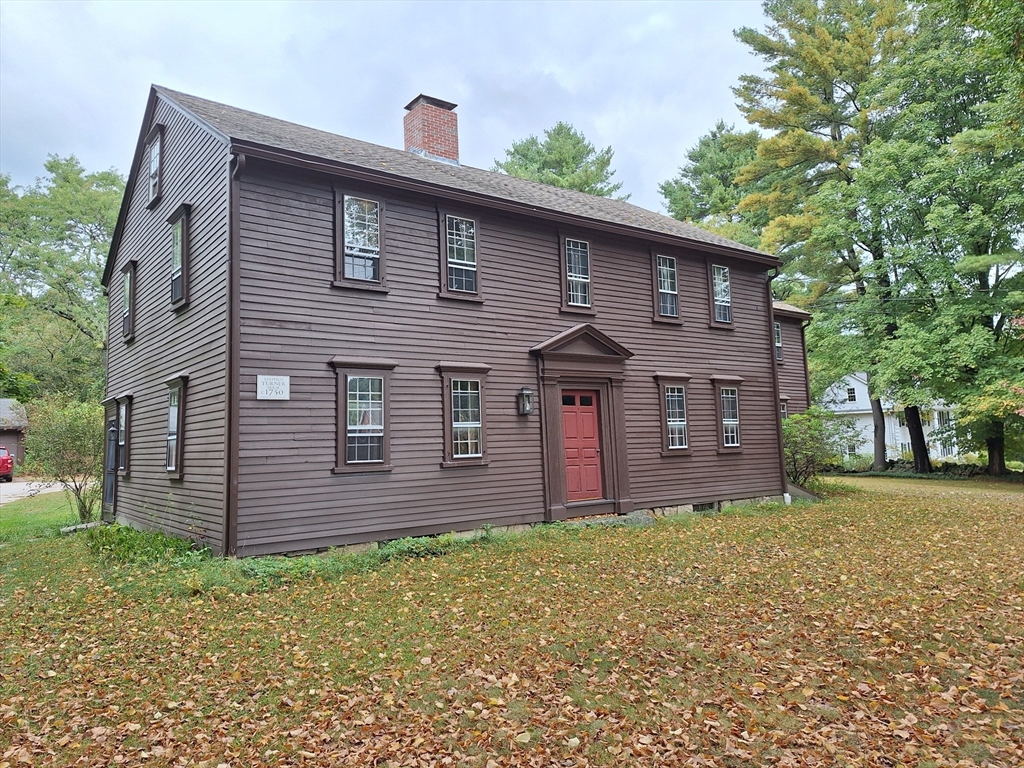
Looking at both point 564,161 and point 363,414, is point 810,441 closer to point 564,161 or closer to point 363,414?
point 363,414

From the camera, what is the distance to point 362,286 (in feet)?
31.6

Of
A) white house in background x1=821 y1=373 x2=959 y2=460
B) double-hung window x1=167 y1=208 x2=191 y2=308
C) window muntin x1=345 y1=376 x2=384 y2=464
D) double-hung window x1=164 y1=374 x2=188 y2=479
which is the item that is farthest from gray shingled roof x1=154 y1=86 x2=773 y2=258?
white house in background x1=821 y1=373 x2=959 y2=460

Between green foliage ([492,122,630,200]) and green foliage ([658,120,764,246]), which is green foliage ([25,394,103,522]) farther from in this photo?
green foliage ([658,120,764,246])

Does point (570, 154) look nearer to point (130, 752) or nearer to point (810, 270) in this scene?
point (810, 270)

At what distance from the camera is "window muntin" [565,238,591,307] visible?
483 inches

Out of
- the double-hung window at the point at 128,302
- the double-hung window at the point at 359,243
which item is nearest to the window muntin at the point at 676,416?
the double-hung window at the point at 359,243

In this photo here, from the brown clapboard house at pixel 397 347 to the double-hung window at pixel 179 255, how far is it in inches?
2.1

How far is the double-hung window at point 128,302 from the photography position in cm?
1332

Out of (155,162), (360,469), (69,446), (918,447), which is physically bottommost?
(918,447)

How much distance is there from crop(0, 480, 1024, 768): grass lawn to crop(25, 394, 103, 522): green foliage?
5.98 m

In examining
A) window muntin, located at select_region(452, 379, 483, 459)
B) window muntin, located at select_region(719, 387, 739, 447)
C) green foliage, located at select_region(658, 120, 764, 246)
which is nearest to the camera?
window muntin, located at select_region(452, 379, 483, 459)

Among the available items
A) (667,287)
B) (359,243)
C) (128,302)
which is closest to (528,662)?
(359,243)

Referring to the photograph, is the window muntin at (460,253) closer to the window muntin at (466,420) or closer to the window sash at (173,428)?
the window muntin at (466,420)

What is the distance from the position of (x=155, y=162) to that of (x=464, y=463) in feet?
29.2
